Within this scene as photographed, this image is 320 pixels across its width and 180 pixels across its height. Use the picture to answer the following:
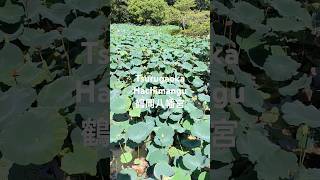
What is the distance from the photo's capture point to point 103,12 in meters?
1.46

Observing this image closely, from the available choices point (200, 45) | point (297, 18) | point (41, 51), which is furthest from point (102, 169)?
point (200, 45)

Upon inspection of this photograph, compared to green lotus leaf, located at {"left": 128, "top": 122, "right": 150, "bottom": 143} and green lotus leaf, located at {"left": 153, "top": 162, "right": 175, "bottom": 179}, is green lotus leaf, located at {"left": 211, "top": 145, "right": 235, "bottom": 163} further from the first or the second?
green lotus leaf, located at {"left": 128, "top": 122, "right": 150, "bottom": 143}

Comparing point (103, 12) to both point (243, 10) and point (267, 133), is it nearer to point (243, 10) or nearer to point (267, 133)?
point (243, 10)

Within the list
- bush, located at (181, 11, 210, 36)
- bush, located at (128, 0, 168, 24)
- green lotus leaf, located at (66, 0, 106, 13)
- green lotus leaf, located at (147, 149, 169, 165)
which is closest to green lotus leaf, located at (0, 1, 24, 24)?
green lotus leaf, located at (66, 0, 106, 13)

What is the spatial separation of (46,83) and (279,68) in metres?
0.64

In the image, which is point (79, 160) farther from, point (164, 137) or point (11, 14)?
point (164, 137)

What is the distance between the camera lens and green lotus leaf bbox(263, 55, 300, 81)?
1338mm

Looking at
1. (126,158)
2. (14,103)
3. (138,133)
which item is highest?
(14,103)

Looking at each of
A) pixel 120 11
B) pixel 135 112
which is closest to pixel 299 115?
pixel 135 112

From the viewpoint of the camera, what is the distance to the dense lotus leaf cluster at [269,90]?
1173mm

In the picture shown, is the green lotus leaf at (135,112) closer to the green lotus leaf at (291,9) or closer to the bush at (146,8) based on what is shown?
the bush at (146,8)

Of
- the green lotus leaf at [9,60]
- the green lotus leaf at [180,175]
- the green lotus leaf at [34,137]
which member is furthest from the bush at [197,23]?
the green lotus leaf at [34,137]

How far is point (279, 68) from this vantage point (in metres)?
1.34

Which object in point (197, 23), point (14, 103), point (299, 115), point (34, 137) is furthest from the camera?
point (197, 23)
